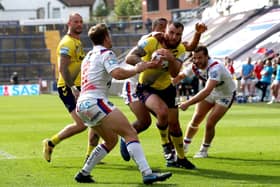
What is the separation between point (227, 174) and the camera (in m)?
11.9

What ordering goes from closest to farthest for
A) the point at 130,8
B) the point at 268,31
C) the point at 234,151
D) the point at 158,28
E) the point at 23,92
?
the point at 158,28, the point at 234,151, the point at 268,31, the point at 23,92, the point at 130,8

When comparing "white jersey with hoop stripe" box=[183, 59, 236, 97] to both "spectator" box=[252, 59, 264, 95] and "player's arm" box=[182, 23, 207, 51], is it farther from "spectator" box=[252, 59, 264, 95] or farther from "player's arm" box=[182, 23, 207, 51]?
"spectator" box=[252, 59, 264, 95]

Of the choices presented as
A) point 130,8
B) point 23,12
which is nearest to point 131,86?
point 130,8

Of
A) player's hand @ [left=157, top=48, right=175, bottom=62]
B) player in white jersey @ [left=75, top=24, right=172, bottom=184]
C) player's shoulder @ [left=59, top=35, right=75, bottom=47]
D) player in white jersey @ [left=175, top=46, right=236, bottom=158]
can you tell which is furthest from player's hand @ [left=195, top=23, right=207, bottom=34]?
player in white jersey @ [left=75, top=24, right=172, bottom=184]

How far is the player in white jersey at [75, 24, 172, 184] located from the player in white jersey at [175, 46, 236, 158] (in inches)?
98.1

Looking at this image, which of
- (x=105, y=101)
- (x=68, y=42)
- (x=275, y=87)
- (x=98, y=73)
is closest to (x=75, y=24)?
(x=68, y=42)

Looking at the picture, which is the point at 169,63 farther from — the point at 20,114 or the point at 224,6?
the point at 224,6

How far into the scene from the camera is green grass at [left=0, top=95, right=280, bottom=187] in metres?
11.2

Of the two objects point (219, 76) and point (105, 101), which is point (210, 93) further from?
point (105, 101)

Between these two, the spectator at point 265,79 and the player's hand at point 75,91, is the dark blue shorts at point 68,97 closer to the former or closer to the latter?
the player's hand at point 75,91

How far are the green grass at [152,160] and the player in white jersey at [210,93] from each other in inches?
15.7

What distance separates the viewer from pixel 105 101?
34.9 feet

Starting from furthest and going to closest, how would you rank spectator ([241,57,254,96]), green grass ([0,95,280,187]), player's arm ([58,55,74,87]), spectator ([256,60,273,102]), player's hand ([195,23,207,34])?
spectator ([241,57,254,96]) < spectator ([256,60,273,102]) < player's arm ([58,55,74,87]) < player's hand ([195,23,207,34]) < green grass ([0,95,280,187])

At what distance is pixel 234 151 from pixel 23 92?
133ft
